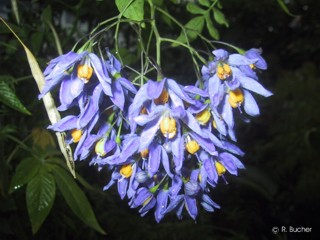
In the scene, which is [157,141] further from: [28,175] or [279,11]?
[279,11]

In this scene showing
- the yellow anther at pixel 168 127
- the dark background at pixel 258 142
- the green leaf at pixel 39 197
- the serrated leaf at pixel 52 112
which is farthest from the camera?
the dark background at pixel 258 142

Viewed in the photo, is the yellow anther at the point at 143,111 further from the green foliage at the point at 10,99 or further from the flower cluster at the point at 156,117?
the green foliage at the point at 10,99

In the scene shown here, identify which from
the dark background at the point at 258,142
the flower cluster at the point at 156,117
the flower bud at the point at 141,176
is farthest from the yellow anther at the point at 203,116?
the dark background at the point at 258,142

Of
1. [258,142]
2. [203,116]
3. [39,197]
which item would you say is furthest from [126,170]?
[258,142]

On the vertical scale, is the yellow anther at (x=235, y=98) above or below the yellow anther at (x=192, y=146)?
above

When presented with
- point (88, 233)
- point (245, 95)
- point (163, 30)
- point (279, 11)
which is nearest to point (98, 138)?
point (245, 95)

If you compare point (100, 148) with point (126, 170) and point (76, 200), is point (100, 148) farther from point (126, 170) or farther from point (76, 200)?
point (76, 200)
